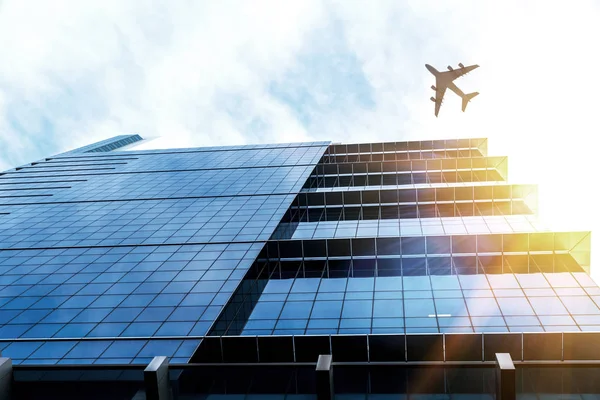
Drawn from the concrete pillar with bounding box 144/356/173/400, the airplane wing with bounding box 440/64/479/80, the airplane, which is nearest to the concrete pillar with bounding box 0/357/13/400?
the concrete pillar with bounding box 144/356/173/400

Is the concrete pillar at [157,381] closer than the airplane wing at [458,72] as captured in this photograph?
Yes

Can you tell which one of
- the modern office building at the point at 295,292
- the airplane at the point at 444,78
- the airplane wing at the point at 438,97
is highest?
the airplane at the point at 444,78

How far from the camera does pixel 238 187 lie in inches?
2168

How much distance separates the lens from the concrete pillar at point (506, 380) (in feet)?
41.9

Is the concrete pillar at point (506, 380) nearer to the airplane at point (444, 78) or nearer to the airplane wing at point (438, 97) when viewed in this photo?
the airplane at point (444, 78)

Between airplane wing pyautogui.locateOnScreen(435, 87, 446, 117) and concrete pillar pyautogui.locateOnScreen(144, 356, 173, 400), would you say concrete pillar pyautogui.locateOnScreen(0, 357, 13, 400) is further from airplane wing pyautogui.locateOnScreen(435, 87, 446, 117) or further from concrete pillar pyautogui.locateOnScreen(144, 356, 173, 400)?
airplane wing pyautogui.locateOnScreen(435, 87, 446, 117)

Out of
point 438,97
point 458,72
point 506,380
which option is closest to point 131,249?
point 506,380

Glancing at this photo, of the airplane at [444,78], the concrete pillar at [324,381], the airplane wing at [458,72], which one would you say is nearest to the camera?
the concrete pillar at [324,381]

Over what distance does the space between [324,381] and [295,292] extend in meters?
16.9

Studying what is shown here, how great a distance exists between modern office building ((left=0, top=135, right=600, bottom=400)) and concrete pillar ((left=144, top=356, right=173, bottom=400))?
0.07m

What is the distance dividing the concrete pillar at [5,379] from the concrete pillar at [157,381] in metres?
4.47

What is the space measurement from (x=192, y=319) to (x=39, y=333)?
792 centimetres

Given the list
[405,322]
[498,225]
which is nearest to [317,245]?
[405,322]

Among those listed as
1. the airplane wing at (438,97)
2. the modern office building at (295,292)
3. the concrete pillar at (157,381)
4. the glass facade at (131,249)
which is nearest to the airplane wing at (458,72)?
the airplane wing at (438,97)
